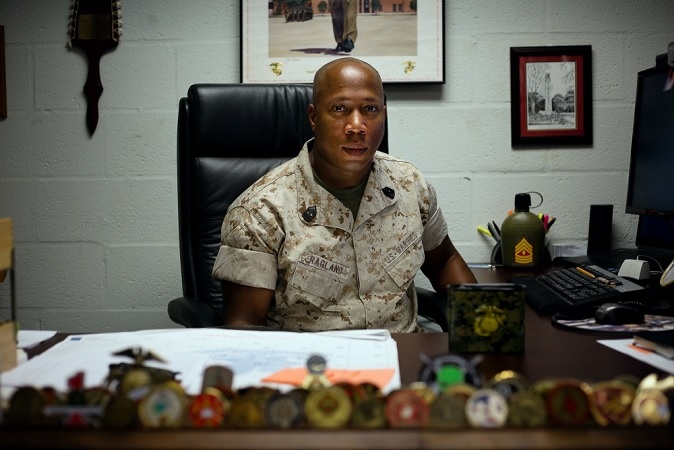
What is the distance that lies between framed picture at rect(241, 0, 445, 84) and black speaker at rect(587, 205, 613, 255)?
0.66 metres

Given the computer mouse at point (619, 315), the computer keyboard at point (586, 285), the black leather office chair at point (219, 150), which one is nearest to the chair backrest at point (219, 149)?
the black leather office chair at point (219, 150)

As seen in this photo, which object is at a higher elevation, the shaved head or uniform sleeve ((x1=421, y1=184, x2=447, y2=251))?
the shaved head

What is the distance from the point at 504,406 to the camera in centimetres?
55

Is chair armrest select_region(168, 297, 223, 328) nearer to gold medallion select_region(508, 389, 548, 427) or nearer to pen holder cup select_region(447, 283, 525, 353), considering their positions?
pen holder cup select_region(447, 283, 525, 353)

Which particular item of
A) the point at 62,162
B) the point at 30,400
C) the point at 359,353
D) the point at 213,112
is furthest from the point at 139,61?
the point at 30,400

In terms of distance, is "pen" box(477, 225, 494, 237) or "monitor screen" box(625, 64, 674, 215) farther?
"pen" box(477, 225, 494, 237)

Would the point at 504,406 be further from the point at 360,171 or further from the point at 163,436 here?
the point at 360,171

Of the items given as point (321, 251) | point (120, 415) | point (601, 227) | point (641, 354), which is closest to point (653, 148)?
point (601, 227)

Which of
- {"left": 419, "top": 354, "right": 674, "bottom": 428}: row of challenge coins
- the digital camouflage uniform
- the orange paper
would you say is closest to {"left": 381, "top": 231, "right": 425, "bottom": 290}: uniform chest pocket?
the digital camouflage uniform

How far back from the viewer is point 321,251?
1.61 metres

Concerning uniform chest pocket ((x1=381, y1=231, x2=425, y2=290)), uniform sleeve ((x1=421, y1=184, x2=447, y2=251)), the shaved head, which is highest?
the shaved head

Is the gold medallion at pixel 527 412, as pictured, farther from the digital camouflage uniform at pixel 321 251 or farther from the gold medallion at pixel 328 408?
the digital camouflage uniform at pixel 321 251

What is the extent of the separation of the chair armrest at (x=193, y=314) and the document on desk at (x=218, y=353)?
45 cm

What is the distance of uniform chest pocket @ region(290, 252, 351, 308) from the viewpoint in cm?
158
